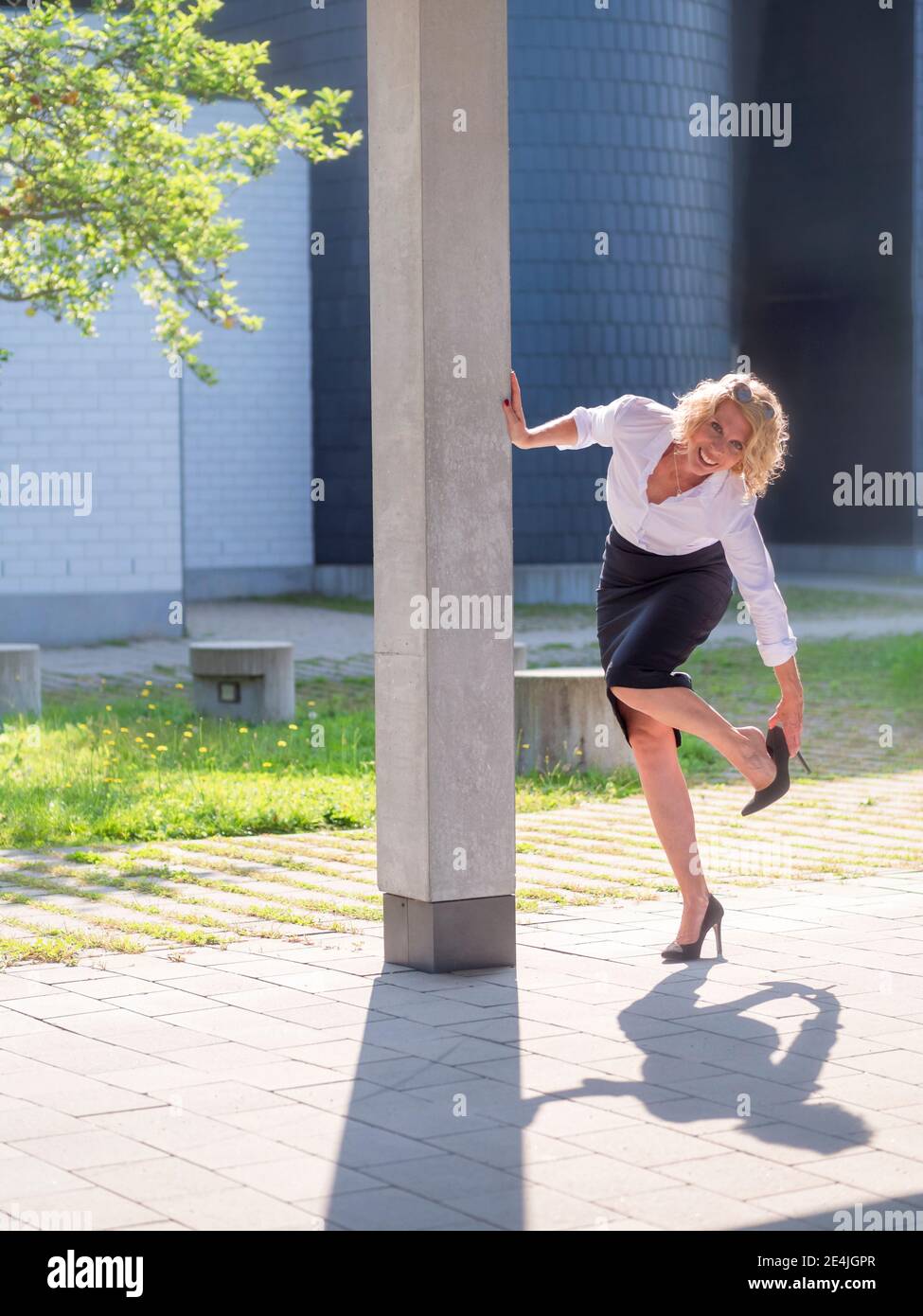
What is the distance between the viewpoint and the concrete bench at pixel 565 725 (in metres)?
10.5

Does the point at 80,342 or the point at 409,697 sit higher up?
the point at 80,342

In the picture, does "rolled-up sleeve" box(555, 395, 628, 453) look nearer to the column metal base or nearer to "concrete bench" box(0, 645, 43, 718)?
the column metal base

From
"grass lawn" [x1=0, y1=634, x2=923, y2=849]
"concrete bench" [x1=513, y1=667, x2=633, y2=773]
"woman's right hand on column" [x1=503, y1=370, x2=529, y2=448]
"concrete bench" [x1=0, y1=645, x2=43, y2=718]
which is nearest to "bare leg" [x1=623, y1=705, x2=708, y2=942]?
"woman's right hand on column" [x1=503, y1=370, x2=529, y2=448]

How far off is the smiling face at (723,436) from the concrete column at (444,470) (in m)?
0.60

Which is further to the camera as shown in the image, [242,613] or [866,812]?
[242,613]

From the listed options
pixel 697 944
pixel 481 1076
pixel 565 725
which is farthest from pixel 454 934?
pixel 565 725

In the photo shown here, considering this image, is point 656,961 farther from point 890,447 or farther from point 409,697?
point 890,447

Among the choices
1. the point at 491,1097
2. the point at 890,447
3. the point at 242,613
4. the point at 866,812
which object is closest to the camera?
the point at 491,1097

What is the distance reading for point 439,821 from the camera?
5617mm

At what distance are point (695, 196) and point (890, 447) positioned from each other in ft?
19.6

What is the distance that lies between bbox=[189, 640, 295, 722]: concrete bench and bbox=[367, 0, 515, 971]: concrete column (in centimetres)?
722

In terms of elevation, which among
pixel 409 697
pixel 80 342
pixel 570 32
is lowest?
pixel 409 697

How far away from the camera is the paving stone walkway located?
3660mm

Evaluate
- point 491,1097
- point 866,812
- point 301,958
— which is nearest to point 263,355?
point 866,812
